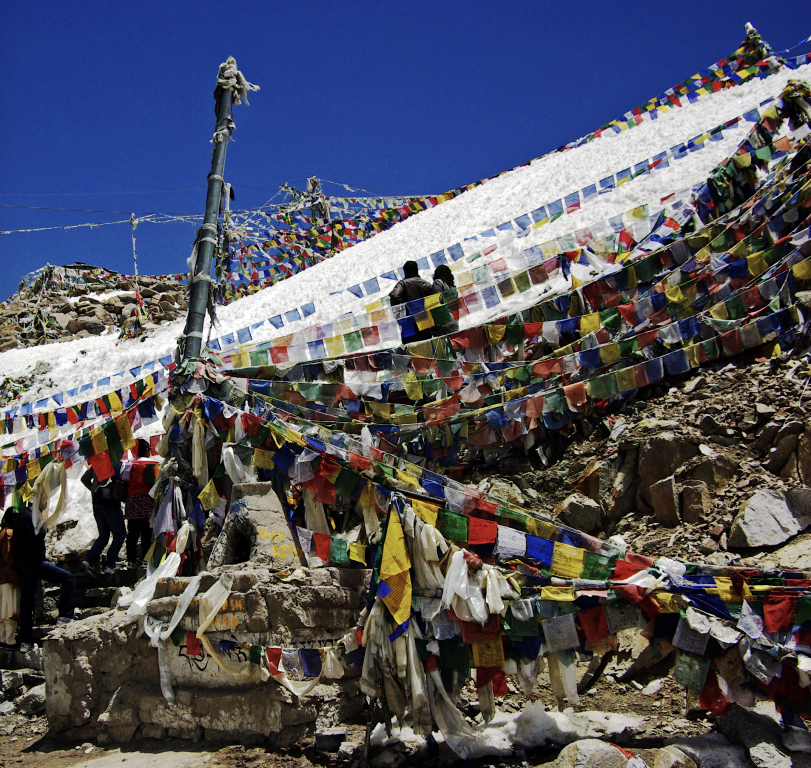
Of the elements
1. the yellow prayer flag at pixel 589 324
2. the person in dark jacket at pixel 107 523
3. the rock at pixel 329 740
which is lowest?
the rock at pixel 329 740

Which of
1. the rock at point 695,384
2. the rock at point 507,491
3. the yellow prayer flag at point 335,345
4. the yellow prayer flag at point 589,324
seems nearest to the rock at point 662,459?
the rock at point 695,384

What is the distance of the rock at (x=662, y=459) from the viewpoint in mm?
7598

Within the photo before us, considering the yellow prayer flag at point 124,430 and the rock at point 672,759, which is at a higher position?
the yellow prayer flag at point 124,430

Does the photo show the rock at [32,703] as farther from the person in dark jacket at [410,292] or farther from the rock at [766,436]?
the rock at [766,436]

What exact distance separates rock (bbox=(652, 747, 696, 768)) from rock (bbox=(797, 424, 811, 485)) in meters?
3.69

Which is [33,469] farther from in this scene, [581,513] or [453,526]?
[581,513]

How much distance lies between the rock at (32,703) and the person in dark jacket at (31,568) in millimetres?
794

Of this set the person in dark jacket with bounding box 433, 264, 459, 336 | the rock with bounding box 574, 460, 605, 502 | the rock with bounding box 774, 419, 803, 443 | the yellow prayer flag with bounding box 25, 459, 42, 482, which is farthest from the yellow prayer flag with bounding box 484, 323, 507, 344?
the yellow prayer flag with bounding box 25, 459, 42, 482

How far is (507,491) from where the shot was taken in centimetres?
825

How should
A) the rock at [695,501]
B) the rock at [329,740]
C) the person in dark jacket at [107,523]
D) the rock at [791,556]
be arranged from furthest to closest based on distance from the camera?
the person in dark jacket at [107,523] → the rock at [695,501] → the rock at [791,556] → the rock at [329,740]

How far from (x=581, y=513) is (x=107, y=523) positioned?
5.69 m

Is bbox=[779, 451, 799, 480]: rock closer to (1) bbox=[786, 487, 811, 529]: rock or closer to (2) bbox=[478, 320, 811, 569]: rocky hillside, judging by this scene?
(2) bbox=[478, 320, 811, 569]: rocky hillside

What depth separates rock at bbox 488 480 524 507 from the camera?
8133 mm

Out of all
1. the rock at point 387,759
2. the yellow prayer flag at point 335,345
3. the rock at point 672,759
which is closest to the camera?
the rock at point 672,759
